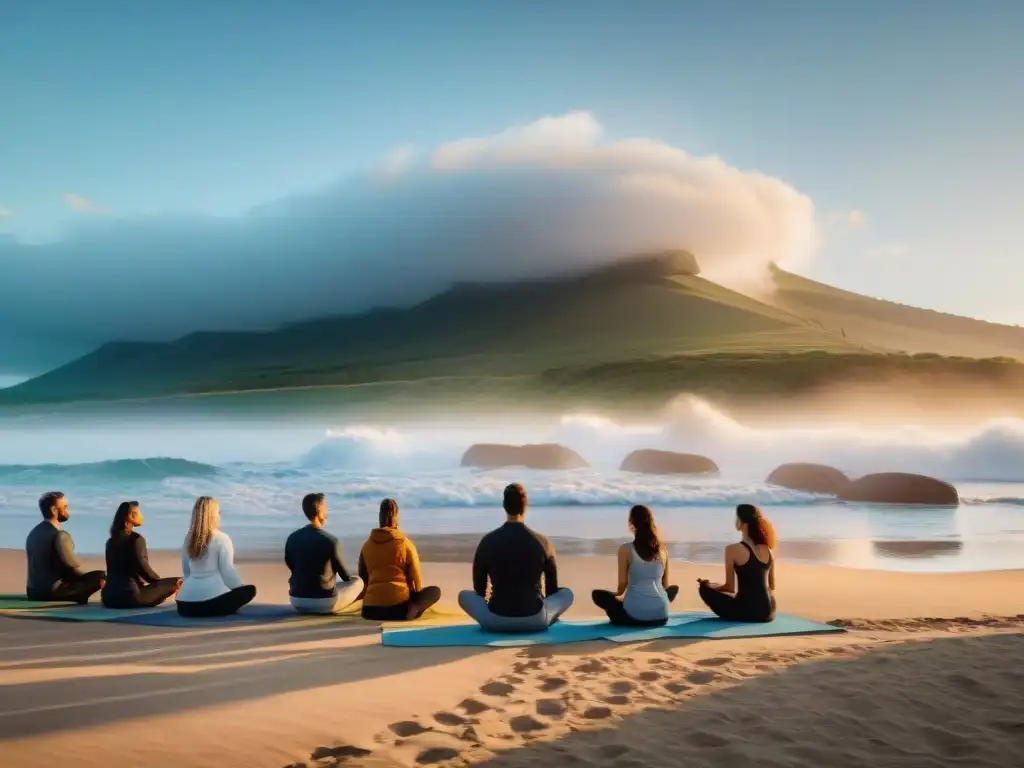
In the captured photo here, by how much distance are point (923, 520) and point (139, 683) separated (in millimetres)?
14765

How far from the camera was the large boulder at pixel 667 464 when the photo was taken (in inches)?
1196

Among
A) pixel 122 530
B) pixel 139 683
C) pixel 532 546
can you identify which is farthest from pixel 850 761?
pixel 122 530

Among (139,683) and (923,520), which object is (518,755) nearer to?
(139,683)

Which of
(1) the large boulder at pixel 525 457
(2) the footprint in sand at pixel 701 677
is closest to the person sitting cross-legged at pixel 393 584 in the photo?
(2) the footprint in sand at pixel 701 677

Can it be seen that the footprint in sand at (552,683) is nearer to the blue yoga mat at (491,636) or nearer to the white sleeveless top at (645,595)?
the blue yoga mat at (491,636)

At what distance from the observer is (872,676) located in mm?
4777

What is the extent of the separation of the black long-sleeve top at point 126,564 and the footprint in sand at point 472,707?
11.6 ft

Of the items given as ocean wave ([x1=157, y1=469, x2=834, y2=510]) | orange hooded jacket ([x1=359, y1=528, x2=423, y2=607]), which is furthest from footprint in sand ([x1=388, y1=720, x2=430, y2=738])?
ocean wave ([x1=157, y1=469, x2=834, y2=510])

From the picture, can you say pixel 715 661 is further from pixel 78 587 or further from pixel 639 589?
pixel 78 587

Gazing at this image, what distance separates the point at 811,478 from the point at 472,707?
69.3 feet

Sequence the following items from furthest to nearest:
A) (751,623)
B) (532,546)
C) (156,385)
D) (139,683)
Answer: (156,385) < (751,623) < (532,546) < (139,683)

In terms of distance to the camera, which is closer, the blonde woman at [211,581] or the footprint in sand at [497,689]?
the footprint in sand at [497,689]

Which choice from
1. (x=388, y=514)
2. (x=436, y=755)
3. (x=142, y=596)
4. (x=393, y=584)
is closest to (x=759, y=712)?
(x=436, y=755)

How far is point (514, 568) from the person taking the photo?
5.73 meters
